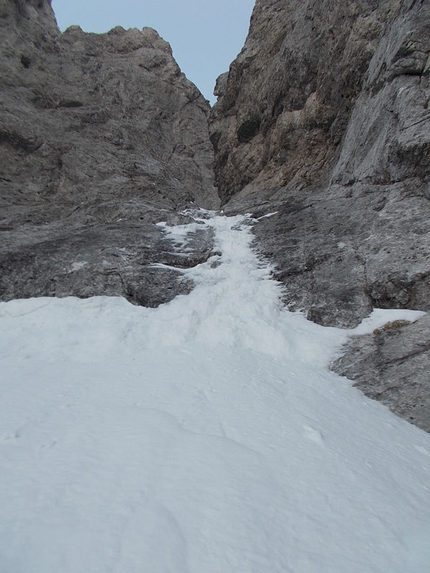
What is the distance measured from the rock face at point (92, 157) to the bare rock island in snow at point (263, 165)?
0.36 feet

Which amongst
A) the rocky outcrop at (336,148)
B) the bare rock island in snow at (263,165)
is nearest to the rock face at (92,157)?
the bare rock island in snow at (263,165)

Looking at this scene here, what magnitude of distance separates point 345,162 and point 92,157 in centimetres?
1779

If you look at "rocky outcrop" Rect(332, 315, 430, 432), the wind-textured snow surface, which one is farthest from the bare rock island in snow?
the wind-textured snow surface

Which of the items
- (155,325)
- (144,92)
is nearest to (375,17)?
(155,325)

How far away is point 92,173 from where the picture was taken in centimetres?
2470

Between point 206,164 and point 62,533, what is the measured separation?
3738cm

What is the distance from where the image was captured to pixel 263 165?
2486 centimetres

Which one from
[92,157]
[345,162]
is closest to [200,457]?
[345,162]

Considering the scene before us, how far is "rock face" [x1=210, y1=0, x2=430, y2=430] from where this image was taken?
28.7ft

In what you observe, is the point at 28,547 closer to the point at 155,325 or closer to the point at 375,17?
the point at 155,325

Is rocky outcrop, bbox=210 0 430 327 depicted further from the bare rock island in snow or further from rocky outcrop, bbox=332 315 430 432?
rocky outcrop, bbox=332 315 430 432

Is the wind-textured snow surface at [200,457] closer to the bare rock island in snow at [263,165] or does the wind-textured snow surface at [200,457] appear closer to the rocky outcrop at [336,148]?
the bare rock island in snow at [263,165]

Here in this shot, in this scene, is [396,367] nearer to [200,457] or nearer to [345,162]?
[200,457]

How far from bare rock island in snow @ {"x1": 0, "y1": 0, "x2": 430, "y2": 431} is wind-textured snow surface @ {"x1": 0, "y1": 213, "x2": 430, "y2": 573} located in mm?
1523
